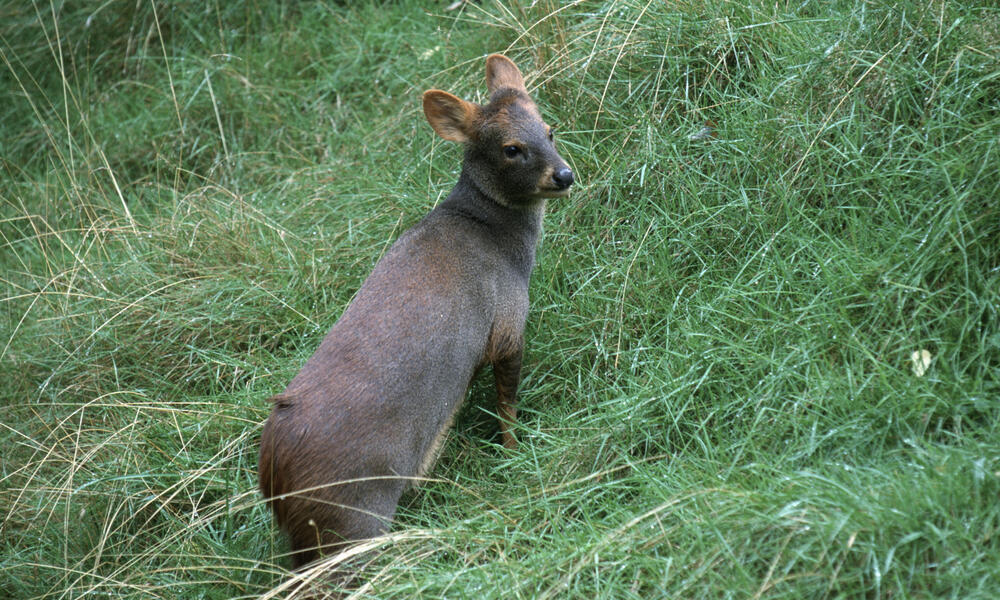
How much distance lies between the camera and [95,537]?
439 cm

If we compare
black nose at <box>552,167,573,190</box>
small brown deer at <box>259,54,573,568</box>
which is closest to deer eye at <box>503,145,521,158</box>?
small brown deer at <box>259,54,573,568</box>

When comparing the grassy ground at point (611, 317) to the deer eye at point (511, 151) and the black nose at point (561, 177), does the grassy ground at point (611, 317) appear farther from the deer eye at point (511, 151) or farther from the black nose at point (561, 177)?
the deer eye at point (511, 151)

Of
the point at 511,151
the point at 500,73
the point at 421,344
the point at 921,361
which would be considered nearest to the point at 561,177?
the point at 511,151

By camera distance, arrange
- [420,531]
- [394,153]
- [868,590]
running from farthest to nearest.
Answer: [394,153] < [420,531] < [868,590]

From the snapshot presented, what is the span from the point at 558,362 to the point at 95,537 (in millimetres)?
2119

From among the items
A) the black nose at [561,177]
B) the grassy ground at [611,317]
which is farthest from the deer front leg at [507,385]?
the black nose at [561,177]

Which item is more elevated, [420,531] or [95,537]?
[420,531]

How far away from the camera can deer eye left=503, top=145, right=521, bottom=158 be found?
4.61 metres

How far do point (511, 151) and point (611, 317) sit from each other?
86 cm

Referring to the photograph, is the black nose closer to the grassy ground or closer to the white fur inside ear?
the grassy ground

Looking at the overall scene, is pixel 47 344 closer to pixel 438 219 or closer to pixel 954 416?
pixel 438 219

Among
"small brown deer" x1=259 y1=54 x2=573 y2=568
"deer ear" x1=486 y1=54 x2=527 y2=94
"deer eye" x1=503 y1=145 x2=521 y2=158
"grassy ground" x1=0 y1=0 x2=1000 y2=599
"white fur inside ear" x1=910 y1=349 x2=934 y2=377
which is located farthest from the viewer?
"deer ear" x1=486 y1=54 x2=527 y2=94

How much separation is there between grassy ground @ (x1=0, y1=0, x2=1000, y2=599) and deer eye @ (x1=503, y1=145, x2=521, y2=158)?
645 millimetres

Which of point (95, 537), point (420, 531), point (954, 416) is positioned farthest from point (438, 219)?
point (954, 416)
